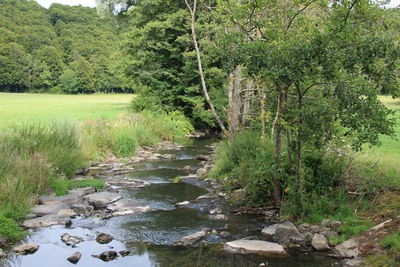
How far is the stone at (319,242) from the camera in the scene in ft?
26.2

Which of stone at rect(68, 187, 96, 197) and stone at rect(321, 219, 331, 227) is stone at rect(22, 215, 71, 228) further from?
stone at rect(321, 219, 331, 227)

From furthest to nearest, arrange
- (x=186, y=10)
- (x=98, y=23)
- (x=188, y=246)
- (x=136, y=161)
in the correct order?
(x=98, y=23) < (x=186, y=10) < (x=136, y=161) < (x=188, y=246)

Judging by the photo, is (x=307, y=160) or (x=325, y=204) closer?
(x=325, y=204)

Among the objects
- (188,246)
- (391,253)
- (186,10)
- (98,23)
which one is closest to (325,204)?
(391,253)

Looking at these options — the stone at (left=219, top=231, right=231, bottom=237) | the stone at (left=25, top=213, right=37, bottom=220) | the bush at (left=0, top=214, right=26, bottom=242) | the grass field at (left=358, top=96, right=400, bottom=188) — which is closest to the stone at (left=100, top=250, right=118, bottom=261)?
the bush at (left=0, top=214, right=26, bottom=242)

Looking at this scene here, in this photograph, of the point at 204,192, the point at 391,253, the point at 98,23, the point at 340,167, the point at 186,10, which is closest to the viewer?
the point at 391,253

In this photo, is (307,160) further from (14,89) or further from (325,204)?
(14,89)

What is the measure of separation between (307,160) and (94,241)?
5.35 m

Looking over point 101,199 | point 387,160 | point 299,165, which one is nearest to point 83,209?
point 101,199

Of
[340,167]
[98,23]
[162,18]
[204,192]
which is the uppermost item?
[98,23]

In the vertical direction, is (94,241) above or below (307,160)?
below

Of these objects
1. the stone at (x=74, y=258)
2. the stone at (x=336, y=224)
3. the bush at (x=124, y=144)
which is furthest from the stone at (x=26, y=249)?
the bush at (x=124, y=144)

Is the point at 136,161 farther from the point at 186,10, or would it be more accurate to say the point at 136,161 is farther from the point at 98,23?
the point at 98,23

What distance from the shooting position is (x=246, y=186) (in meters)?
10.9
